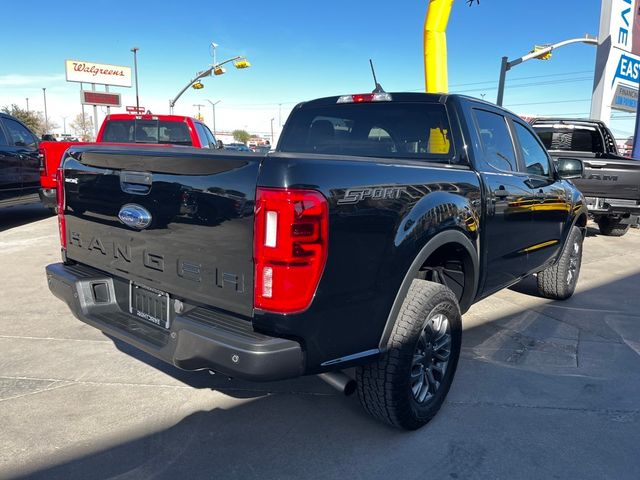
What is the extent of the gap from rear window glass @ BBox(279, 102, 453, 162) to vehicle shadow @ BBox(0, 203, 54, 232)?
24.4 ft

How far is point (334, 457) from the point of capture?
2600mm

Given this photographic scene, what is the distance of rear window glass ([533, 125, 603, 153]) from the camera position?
9.20 meters

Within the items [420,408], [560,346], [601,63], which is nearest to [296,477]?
[420,408]

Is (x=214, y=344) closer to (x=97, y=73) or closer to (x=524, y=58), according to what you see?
(x=524, y=58)

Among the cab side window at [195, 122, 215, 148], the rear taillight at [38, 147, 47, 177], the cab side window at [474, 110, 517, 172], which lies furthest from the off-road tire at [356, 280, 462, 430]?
the rear taillight at [38, 147, 47, 177]

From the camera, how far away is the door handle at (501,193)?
3.47 meters

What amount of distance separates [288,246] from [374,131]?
6.52ft

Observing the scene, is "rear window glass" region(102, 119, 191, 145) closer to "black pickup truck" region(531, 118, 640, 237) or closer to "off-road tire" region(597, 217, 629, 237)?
"black pickup truck" region(531, 118, 640, 237)

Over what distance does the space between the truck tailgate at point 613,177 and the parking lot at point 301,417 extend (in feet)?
13.8

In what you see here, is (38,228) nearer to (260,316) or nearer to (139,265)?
(139,265)

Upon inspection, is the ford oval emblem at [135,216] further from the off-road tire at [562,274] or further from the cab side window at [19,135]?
the cab side window at [19,135]

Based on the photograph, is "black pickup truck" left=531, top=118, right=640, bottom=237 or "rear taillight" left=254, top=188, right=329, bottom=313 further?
"black pickup truck" left=531, top=118, right=640, bottom=237

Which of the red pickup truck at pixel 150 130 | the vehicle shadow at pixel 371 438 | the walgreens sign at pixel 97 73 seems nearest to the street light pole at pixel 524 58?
the red pickup truck at pixel 150 130

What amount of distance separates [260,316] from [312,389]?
1395mm
